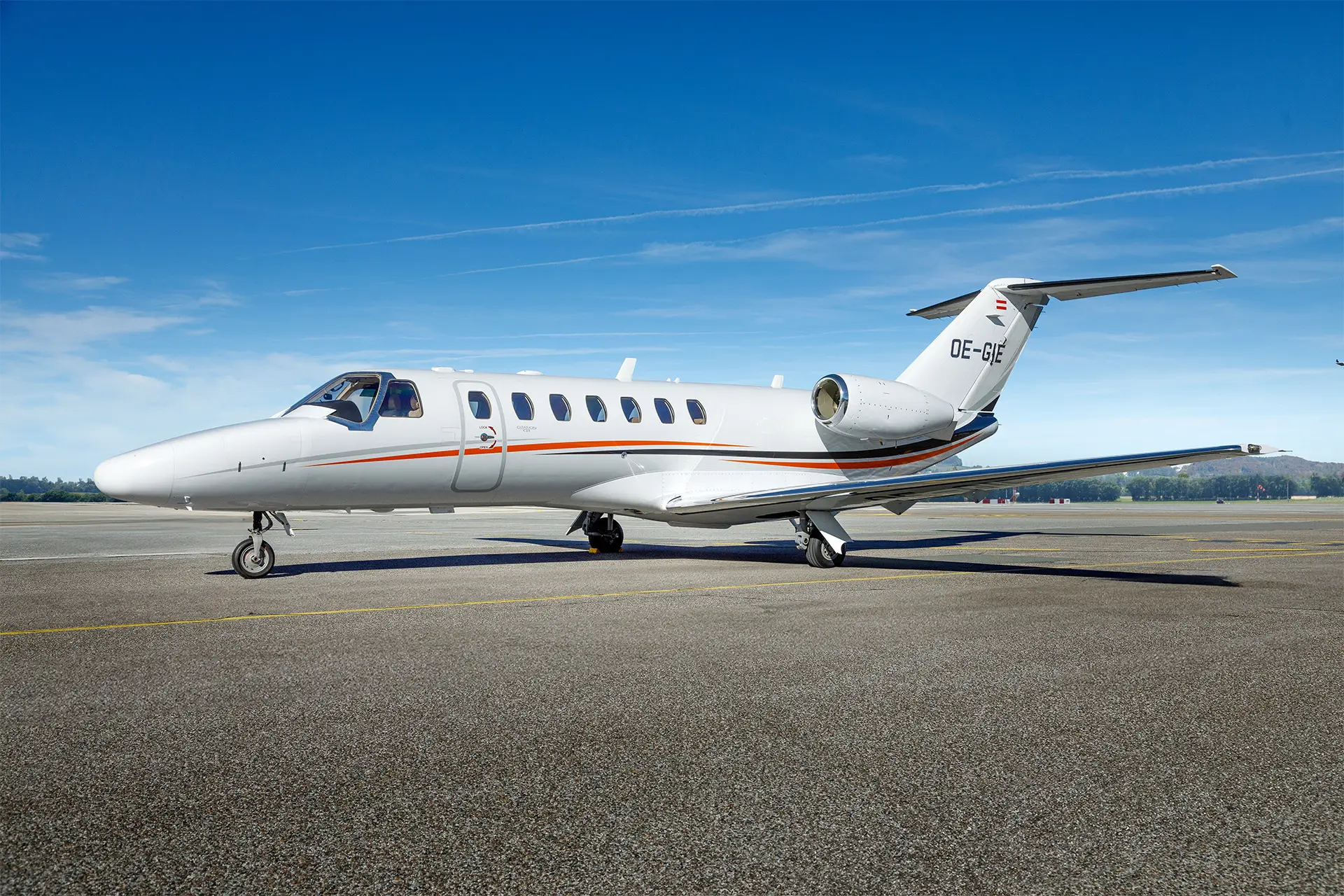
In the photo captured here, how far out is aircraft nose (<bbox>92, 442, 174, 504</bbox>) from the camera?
11.1 meters

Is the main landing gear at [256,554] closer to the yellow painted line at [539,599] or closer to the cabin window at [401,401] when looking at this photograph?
the cabin window at [401,401]

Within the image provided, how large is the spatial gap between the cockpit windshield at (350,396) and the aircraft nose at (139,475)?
1984mm

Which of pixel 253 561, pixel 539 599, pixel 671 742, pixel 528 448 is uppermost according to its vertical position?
pixel 528 448

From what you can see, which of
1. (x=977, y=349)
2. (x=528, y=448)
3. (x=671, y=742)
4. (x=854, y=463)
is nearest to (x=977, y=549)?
(x=854, y=463)

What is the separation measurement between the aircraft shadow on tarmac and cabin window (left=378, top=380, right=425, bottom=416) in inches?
88.0

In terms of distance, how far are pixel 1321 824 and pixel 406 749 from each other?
3.72m

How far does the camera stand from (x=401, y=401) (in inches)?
515

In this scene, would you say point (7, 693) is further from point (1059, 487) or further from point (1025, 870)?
point (1059, 487)

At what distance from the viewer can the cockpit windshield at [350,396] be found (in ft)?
41.5

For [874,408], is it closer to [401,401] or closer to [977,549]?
[977,549]

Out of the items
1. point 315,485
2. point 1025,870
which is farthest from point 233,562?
point 1025,870

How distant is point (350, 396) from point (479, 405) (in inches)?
70.5

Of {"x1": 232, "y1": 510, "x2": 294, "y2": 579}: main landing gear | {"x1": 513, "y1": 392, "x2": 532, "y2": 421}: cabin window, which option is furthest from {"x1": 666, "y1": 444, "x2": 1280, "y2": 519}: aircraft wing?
{"x1": 232, "y1": 510, "x2": 294, "y2": 579}: main landing gear

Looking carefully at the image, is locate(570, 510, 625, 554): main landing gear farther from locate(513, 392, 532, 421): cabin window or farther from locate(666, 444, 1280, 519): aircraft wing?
locate(513, 392, 532, 421): cabin window
